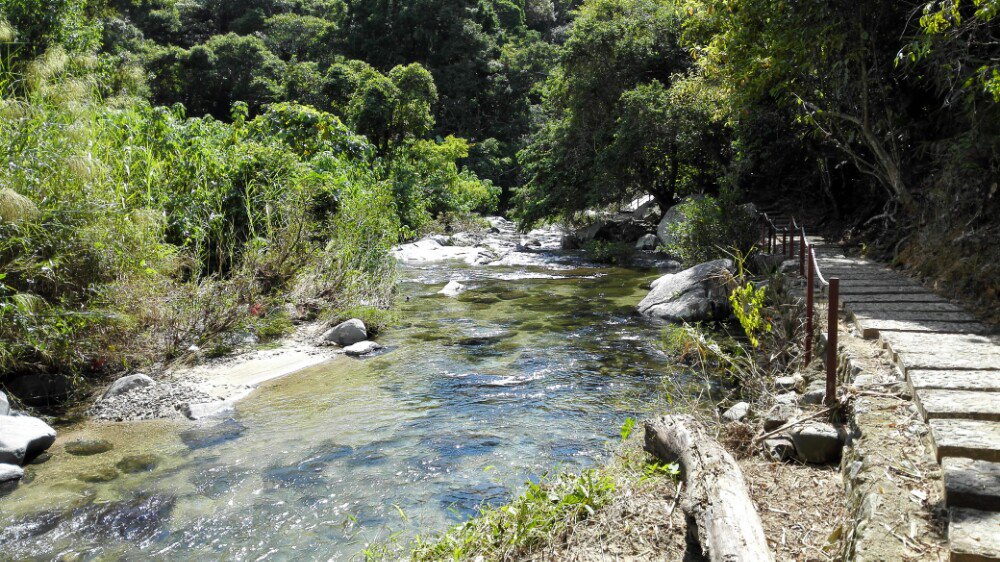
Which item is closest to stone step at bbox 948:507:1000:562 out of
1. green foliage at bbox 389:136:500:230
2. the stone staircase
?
the stone staircase

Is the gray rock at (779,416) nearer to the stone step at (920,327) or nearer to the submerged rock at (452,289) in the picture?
the stone step at (920,327)

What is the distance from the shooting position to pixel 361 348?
382 inches

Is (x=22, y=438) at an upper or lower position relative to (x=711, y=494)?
lower

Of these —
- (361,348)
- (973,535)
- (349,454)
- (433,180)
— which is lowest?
(349,454)

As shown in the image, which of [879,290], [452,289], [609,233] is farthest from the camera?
[609,233]

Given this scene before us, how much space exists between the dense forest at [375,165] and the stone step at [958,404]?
3.00m

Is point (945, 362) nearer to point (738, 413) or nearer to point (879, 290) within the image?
point (738, 413)

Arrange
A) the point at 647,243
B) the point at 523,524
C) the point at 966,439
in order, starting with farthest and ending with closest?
1. the point at 647,243
2. the point at 523,524
3. the point at 966,439

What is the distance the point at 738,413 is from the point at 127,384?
6100 mm

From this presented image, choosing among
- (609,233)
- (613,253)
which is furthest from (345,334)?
(609,233)

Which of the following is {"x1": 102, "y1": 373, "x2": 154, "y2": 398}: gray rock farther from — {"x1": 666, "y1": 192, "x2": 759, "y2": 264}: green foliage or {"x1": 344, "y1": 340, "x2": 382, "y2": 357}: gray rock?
{"x1": 666, "y1": 192, "x2": 759, "y2": 264}: green foliage

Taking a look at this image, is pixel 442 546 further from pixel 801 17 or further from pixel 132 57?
pixel 132 57

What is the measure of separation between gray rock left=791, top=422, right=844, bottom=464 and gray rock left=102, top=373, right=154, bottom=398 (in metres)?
6.39

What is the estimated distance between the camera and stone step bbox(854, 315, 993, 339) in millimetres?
5980
